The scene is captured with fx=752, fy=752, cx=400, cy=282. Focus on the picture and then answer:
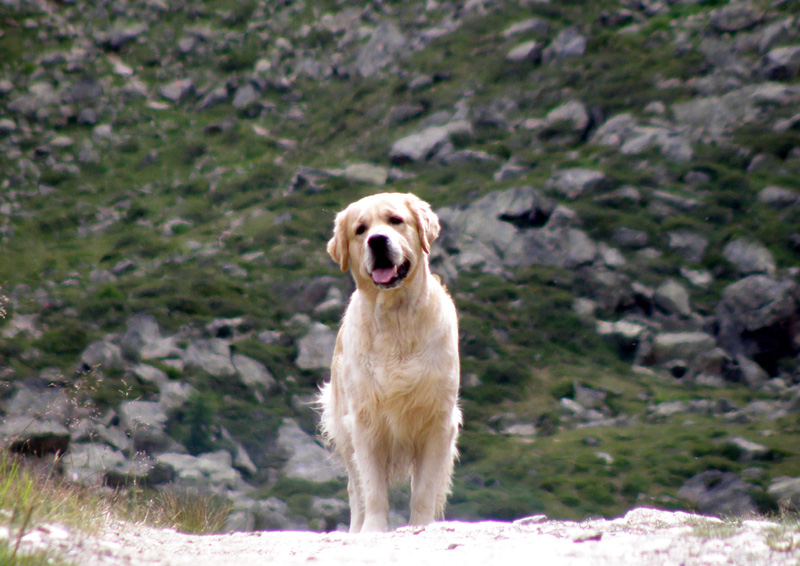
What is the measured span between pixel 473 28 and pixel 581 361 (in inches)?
549

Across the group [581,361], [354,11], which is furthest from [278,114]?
[581,361]

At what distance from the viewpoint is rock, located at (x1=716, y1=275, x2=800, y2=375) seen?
518 inches

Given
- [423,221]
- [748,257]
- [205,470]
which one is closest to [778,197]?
[748,257]

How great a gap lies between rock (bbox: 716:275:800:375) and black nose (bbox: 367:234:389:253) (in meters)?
10.2

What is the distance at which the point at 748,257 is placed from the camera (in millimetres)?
14852

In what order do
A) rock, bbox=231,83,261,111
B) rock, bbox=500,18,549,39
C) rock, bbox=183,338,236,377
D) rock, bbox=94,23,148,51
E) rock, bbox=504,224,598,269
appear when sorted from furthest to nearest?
rock, bbox=94,23,148,51, rock, bbox=231,83,261,111, rock, bbox=500,18,549,39, rock, bbox=504,224,598,269, rock, bbox=183,338,236,377

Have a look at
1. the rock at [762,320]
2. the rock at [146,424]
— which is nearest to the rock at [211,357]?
the rock at [146,424]

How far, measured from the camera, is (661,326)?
549 inches

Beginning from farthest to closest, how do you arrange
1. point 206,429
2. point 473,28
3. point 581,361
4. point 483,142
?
point 473,28 < point 483,142 < point 581,361 < point 206,429

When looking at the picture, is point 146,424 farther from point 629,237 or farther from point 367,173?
point 367,173

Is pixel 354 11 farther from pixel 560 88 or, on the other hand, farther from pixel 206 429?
pixel 206 429

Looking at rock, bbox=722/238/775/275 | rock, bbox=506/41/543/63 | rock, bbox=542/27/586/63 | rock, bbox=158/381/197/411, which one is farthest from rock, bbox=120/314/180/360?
rock, bbox=542/27/586/63

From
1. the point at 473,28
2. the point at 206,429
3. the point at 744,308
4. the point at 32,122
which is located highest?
the point at 473,28

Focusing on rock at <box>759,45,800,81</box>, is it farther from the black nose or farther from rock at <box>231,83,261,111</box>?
the black nose
